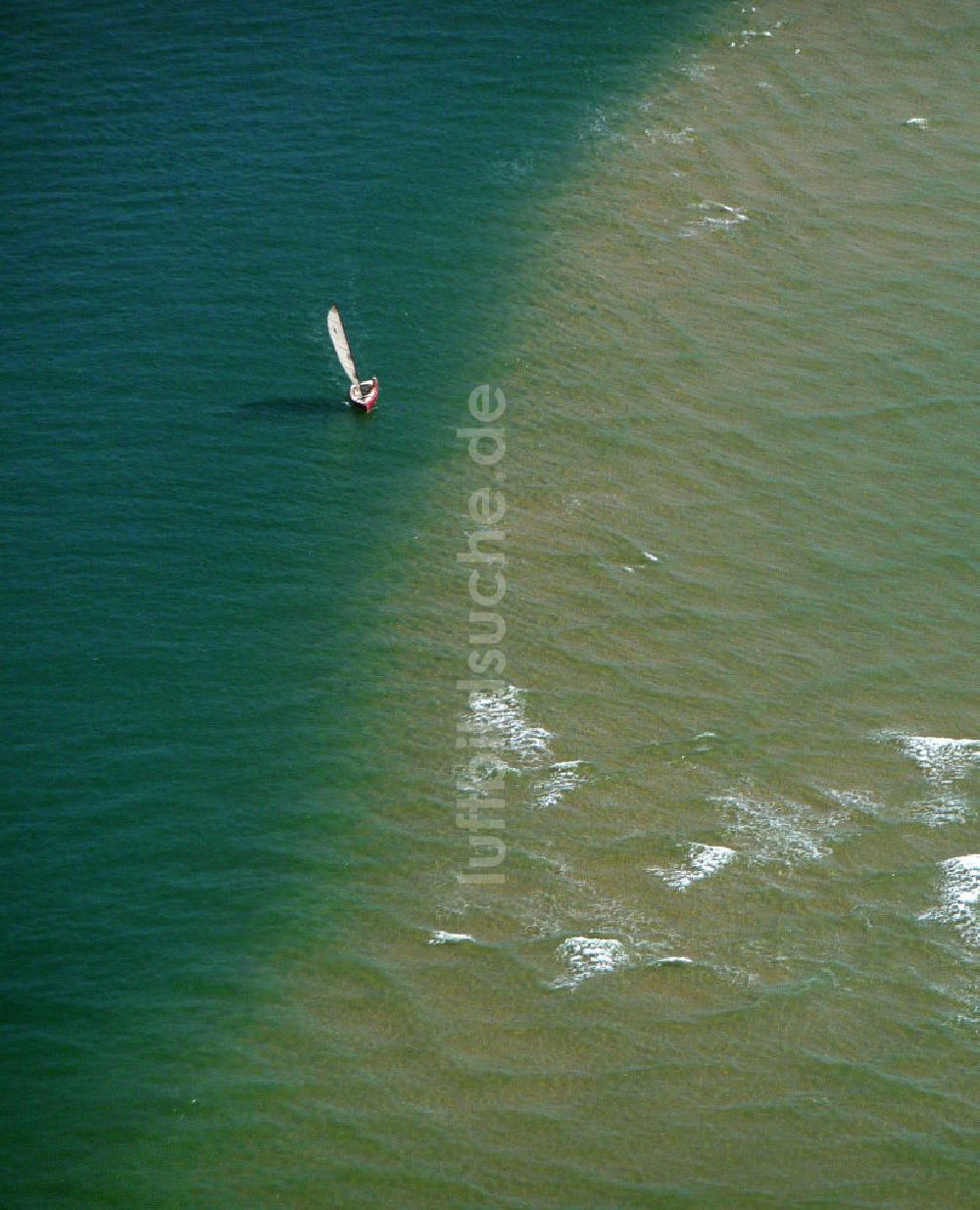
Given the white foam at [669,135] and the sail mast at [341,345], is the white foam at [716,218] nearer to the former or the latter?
the white foam at [669,135]

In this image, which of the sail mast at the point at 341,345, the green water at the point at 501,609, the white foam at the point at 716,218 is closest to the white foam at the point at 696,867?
the green water at the point at 501,609

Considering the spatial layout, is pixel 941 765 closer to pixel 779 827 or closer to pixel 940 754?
pixel 940 754

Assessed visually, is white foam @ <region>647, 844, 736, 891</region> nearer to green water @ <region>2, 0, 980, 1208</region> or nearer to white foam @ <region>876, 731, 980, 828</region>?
green water @ <region>2, 0, 980, 1208</region>

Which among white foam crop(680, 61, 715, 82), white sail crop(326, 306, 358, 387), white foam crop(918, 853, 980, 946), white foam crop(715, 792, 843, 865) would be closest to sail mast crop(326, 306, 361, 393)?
white sail crop(326, 306, 358, 387)

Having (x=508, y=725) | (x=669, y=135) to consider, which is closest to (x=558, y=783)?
(x=508, y=725)

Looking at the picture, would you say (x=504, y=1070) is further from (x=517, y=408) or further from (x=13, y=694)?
(x=517, y=408)
